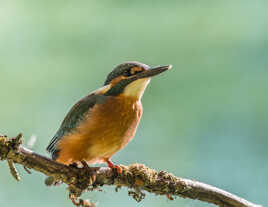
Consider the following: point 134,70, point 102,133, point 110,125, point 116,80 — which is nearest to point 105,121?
point 110,125

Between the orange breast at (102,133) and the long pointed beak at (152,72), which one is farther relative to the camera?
the long pointed beak at (152,72)

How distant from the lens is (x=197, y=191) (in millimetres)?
4910

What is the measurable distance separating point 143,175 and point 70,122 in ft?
4.51

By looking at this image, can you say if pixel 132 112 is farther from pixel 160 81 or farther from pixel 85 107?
pixel 160 81

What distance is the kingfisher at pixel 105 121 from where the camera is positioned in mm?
5465

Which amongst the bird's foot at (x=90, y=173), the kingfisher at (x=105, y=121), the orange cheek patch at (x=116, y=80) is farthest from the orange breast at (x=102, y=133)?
the bird's foot at (x=90, y=173)

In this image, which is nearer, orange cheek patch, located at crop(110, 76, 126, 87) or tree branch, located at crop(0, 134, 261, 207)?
tree branch, located at crop(0, 134, 261, 207)

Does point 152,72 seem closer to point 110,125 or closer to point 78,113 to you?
point 110,125

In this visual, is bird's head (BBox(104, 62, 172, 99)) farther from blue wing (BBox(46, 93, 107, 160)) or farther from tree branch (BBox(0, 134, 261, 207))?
tree branch (BBox(0, 134, 261, 207))

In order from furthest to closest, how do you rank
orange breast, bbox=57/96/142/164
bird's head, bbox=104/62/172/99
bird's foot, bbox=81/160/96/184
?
bird's head, bbox=104/62/172/99, orange breast, bbox=57/96/142/164, bird's foot, bbox=81/160/96/184

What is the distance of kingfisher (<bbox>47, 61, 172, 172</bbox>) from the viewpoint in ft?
17.9

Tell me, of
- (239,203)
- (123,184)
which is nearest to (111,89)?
(123,184)

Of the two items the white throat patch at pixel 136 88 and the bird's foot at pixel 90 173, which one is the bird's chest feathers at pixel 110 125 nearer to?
the white throat patch at pixel 136 88

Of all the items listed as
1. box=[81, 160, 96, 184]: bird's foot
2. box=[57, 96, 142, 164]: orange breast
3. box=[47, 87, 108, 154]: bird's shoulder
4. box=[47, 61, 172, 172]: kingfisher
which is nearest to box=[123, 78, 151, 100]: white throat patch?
box=[47, 61, 172, 172]: kingfisher
